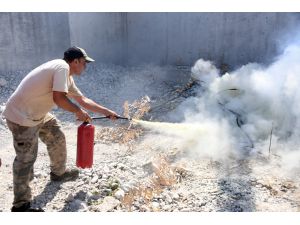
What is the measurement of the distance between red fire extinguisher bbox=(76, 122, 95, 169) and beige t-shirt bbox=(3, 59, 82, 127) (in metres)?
0.49

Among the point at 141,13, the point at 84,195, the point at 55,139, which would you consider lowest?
the point at 84,195

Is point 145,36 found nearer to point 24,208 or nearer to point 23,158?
point 23,158

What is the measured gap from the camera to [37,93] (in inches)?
146

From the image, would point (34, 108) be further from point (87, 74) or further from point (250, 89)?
point (87, 74)

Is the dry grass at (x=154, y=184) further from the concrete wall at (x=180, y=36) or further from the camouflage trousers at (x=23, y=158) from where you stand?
the concrete wall at (x=180, y=36)

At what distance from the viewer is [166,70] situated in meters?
9.64

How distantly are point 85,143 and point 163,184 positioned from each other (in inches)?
46.2

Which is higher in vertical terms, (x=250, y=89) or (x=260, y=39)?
(x=260, y=39)

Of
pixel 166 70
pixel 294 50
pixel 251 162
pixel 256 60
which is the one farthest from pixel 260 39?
pixel 251 162

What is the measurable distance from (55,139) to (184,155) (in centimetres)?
207

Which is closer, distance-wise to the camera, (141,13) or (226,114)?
(226,114)

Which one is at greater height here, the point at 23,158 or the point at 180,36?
the point at 180,36

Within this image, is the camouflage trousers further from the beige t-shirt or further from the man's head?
the man's head

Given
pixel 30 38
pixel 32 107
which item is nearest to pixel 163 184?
pixel 32 107
